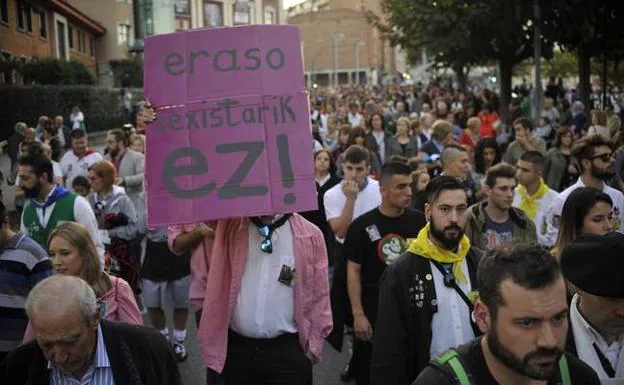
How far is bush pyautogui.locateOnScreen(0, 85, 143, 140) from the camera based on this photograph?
27500 millimetres

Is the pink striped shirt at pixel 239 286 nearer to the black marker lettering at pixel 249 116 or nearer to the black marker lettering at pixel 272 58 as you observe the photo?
the black marker lettering at pixel 249 116

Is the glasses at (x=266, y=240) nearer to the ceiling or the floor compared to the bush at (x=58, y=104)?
nearer to the floor

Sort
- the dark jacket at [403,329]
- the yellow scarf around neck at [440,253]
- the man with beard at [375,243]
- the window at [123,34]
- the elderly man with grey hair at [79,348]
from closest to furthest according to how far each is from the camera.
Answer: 1. the elderly man with grey hair at [79,348]
2. the dark jacket at [403,329]
3. the yellow scarf around neck at [440,253]
4. the man with beard at [375,243]
5. the window at [123,34]

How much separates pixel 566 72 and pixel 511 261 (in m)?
45.3

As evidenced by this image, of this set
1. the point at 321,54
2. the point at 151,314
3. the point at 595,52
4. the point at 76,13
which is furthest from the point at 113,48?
the point at 321,54

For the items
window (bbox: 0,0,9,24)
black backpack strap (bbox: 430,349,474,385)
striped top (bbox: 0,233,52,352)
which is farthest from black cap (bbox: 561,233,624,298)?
window (bbox: 0,0,9,24)

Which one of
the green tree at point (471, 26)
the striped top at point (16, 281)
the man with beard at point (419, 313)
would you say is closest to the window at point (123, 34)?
the green tree at point (471, 26)

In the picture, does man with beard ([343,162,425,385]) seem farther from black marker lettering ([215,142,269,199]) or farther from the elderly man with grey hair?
the elderly man with grey hair

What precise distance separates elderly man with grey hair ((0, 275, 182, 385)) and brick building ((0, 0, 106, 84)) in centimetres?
1946

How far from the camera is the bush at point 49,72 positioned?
33.1 m

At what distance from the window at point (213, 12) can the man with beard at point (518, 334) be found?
105m

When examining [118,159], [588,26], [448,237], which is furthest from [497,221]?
[588,26]

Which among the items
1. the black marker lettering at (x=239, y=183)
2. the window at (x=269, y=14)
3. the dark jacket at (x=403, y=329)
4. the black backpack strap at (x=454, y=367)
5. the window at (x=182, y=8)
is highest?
the window at (x=269, y=14)

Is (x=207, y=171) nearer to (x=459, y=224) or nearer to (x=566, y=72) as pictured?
(x=459, y=224)
